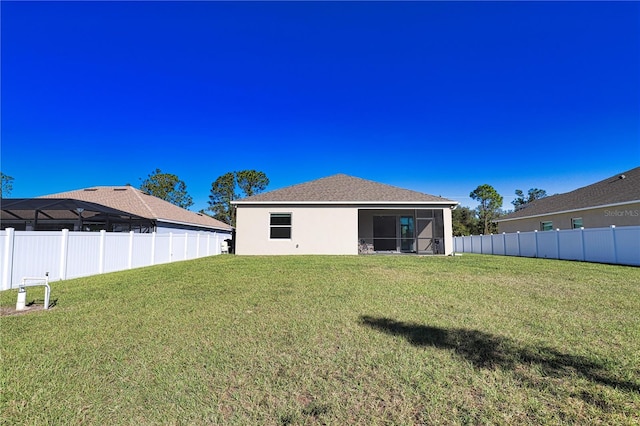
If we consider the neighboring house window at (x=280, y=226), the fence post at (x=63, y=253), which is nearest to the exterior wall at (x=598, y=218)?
the neighboring house window at (x=280, y=226)

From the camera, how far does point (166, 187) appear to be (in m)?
44.0

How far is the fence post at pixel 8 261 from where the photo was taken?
6.99m

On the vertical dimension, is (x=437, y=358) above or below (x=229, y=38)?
below

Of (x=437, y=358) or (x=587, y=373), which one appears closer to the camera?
(x=587, y=373)

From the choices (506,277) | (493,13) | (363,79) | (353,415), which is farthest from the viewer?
(363,79)

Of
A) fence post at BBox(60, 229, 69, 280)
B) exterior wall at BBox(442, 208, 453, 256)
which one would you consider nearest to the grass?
fence post at BBox(60, 229, 69, 280)

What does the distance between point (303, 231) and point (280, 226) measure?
1.28 m

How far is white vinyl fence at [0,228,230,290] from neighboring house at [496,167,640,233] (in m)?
21.8

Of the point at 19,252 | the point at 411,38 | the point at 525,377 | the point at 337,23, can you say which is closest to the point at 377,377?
the point at 525,377

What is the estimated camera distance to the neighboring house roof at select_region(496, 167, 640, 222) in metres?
15.8

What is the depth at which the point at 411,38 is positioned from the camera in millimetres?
13031

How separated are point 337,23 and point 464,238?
64.7ft

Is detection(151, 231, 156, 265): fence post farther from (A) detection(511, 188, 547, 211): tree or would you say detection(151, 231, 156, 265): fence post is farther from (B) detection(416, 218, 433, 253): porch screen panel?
(A) detection(511, 188, 547, 211): tree

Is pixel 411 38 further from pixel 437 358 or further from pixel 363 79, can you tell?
pixel 437 358
